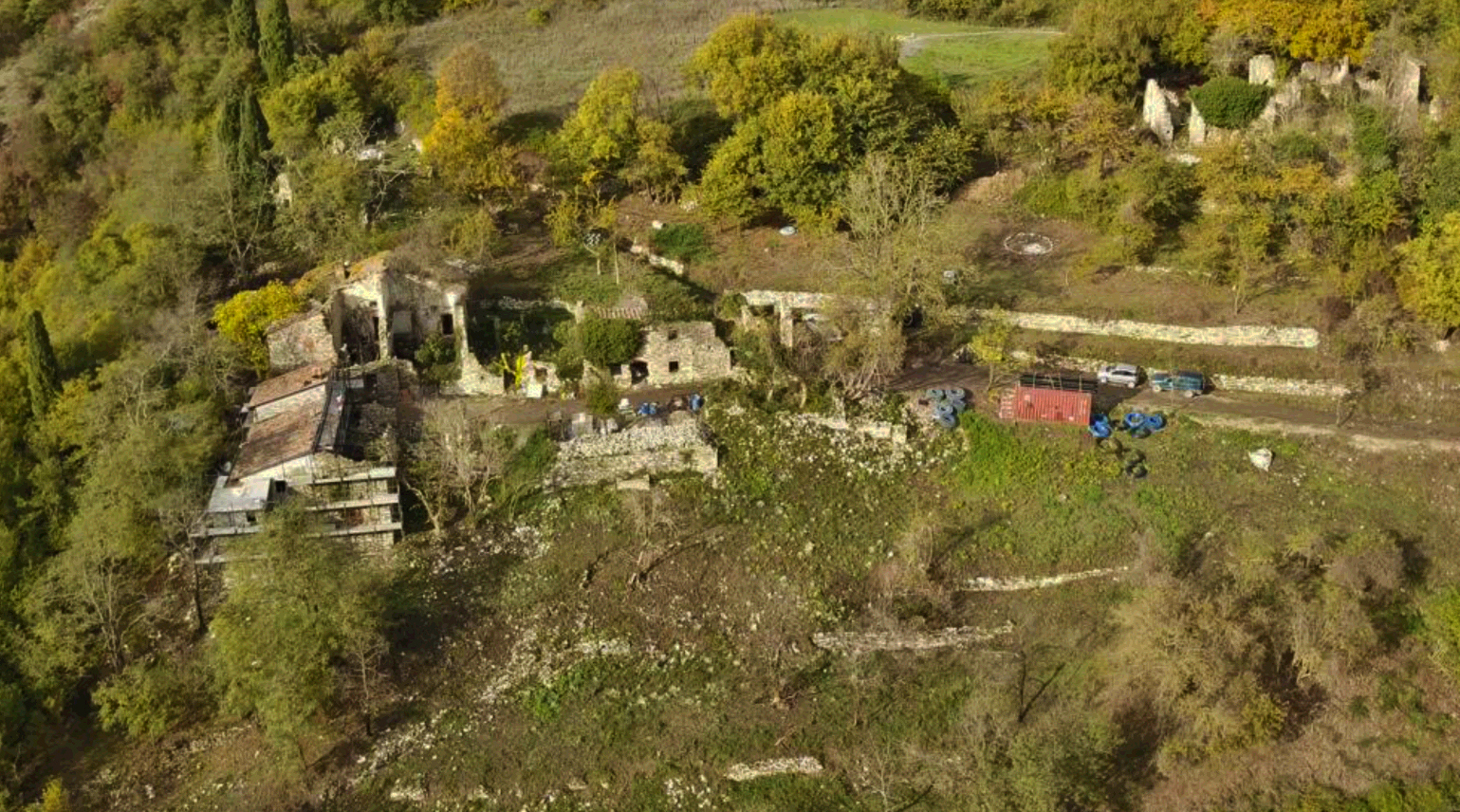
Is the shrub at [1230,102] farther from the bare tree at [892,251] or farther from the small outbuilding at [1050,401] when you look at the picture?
the small outbuilding at [1050,401]

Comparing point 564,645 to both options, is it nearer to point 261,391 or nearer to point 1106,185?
point 261,391

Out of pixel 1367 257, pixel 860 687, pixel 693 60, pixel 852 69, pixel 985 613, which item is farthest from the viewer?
pixel 693 60

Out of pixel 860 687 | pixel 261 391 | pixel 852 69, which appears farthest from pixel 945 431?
pixel 261 391

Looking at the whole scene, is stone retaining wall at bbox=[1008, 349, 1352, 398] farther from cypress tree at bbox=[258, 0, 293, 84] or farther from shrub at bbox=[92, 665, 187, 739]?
cypress tree at bbox=[258, 0, 293, 84]

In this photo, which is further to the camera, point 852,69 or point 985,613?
point 852,69

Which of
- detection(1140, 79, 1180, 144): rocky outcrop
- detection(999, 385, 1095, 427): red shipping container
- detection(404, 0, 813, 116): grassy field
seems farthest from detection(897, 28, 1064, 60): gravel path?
detection(999, 385, 1095, 427): red shipping container

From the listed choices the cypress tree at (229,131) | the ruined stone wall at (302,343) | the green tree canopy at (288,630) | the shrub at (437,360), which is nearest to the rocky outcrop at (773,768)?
the green tree canopy at (288,630)
